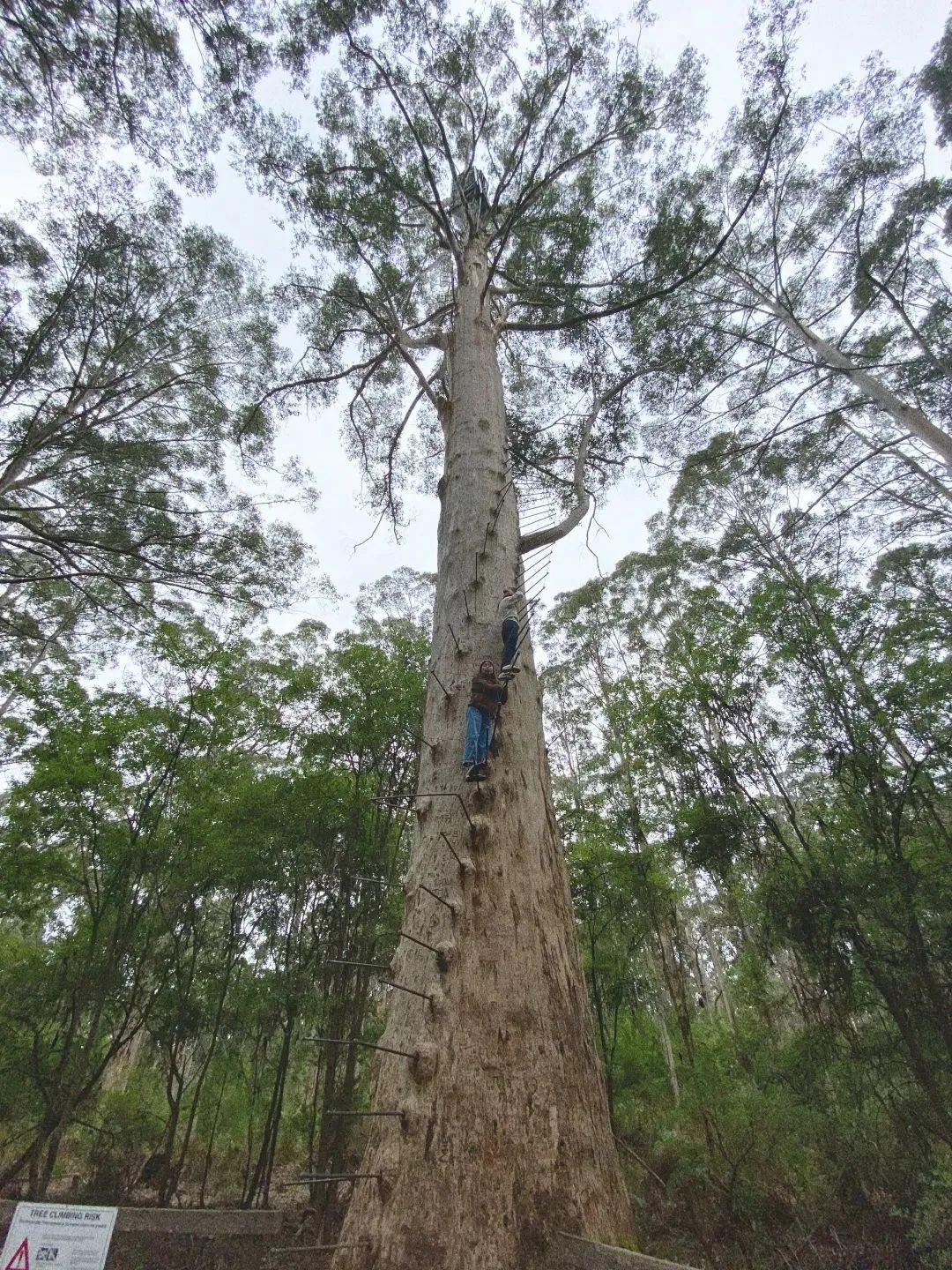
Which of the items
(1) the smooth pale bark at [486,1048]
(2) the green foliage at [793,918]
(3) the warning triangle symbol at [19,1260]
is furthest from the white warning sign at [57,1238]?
(2) the green foliage at [793,918]

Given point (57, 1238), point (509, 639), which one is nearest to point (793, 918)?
point (509, 639)

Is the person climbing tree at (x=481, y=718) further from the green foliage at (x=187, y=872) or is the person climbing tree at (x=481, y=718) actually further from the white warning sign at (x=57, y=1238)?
the green foliage at (x=187, y=872)

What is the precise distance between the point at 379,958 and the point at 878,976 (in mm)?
4488

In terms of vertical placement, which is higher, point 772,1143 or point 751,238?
point 751,238

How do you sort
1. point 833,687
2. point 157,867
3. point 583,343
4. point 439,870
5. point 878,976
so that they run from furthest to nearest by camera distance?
point 583,343 → point 157,867 → point 833,687 → point 878,976 → point 439,870

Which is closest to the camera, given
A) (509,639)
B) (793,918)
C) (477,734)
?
(477,734)

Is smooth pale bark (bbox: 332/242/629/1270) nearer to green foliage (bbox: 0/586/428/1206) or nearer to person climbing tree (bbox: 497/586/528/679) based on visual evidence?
person climbing tree (bbox: 497/586/528/679)

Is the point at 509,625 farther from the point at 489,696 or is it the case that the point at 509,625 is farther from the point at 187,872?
the point at 187,872

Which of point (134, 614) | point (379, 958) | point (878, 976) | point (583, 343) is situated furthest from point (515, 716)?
point (134, 614)

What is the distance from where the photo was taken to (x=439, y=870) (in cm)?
217

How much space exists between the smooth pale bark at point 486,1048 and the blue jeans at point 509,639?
0.06 meters

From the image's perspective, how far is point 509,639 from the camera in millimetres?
2902

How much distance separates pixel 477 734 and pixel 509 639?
58 centimetres

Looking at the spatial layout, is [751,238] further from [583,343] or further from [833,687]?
[833,687]
